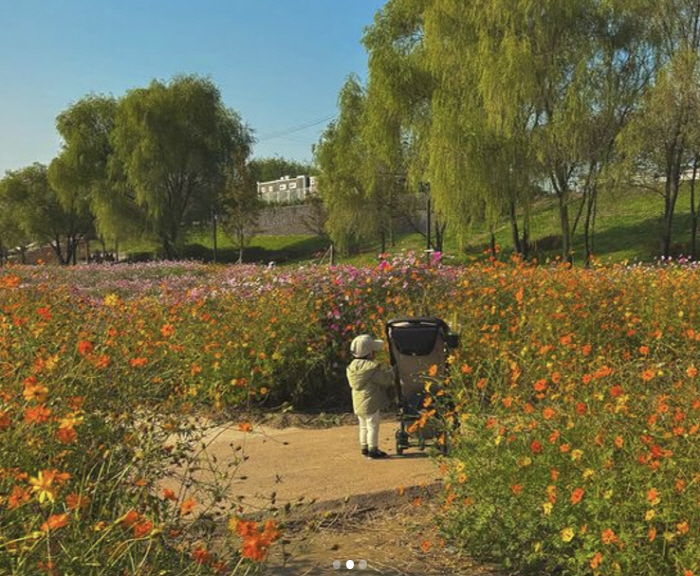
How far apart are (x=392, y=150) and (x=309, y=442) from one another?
20.3 meters

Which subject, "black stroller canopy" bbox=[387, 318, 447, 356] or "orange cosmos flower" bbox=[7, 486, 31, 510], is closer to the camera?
"orange cosmos flower" bbox=[7, 486, 31, 510]

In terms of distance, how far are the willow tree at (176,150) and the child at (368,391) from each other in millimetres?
31382

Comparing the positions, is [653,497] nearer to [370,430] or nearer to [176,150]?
[370,430]

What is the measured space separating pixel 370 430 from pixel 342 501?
91 centimetres

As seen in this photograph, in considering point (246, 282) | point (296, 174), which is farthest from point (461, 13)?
point (296, 174)

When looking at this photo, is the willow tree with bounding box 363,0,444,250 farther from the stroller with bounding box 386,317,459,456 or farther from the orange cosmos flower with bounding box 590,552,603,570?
the orange cosmos flower with bounding box 590,552,603,570

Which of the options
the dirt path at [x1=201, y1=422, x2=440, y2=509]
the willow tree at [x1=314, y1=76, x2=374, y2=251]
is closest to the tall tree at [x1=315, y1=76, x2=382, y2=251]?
the willow tree at [x1=314, y1=76, x2=374, y2=251]

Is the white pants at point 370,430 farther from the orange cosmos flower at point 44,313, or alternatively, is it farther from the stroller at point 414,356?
the orange cosmos flower at point 44,313

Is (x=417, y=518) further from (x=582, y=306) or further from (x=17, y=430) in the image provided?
(x=582, y=306)

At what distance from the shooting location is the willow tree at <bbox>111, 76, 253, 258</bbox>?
34.6 metres

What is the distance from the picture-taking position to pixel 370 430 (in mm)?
4855

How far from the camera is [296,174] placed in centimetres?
11419

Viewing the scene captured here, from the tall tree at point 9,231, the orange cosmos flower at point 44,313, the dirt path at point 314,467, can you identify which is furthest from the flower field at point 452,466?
the tall tree at point 9,231

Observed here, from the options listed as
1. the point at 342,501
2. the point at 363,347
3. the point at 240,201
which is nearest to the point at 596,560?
the point at 342,501
